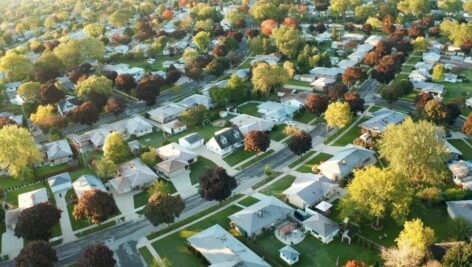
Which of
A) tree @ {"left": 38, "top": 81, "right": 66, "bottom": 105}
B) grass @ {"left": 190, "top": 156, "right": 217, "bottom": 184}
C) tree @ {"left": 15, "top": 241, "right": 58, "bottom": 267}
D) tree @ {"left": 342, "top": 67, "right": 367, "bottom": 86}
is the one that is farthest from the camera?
tree @ {"left": 38, "top": 81, "right": 66, "bottom": 105}

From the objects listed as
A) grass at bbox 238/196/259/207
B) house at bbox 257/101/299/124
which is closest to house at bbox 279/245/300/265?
grass at bbox 238/196/259/207

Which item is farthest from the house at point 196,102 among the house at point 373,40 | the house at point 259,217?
the house at point 373,40

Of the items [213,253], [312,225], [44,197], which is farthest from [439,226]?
[44,197]

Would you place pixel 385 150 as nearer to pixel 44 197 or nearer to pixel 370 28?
pixel 44 197

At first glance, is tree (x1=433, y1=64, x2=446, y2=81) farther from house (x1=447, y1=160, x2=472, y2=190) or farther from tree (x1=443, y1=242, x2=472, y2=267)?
tree (x1=443, y1=242, x2=472, y2=267)

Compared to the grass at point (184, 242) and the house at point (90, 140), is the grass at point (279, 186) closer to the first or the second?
the grass at point (184, 242)

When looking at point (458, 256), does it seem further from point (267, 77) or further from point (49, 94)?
point (49, 94)
